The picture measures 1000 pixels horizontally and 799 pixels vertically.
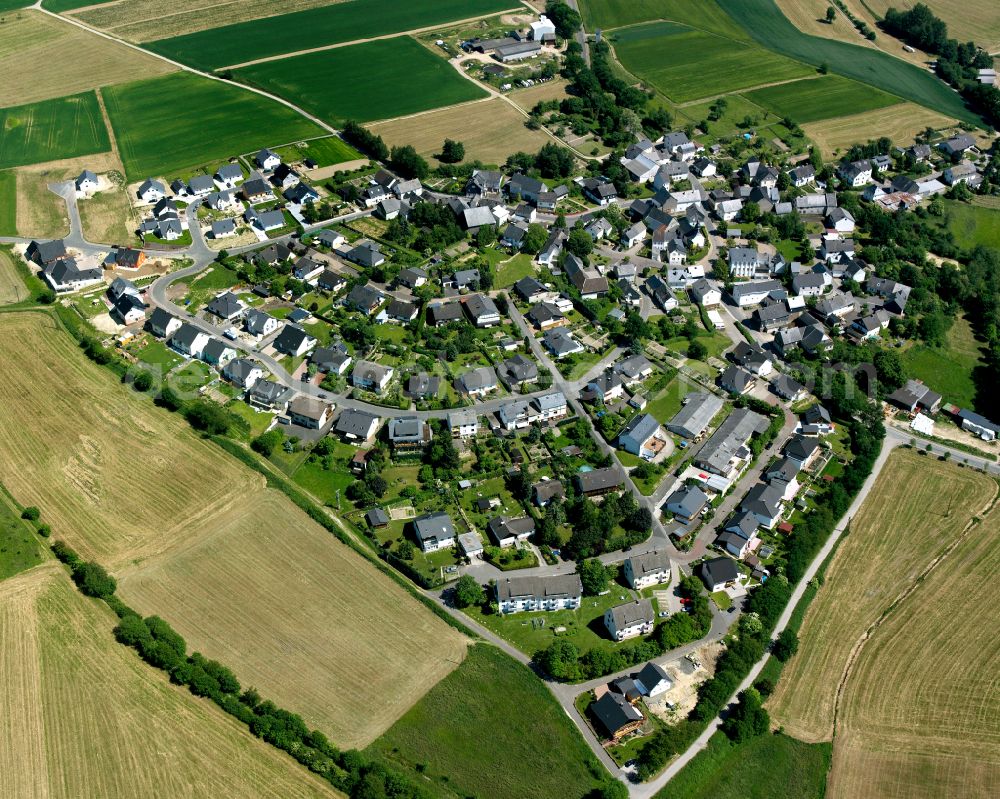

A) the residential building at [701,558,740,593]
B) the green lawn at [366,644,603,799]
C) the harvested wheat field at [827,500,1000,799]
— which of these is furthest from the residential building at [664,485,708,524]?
the green lawn at [366,644,603,799]

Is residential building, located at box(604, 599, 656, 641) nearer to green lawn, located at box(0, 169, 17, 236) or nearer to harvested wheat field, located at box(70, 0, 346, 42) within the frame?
green lawn, located at box(0, 169, 17, 236)

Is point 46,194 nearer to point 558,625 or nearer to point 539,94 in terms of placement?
point 539,94

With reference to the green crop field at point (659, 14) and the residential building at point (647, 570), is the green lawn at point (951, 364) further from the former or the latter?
the green crop field at point (659, 14)

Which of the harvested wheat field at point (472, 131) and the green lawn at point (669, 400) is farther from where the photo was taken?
the harvested wheat field at point (472, 131)

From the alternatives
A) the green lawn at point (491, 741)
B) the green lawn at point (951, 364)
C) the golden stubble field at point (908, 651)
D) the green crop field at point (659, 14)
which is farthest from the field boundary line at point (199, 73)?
the golden stubble field at point (908, 651)

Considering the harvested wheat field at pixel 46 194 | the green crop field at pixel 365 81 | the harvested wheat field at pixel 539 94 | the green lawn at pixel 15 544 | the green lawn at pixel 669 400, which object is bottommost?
the green lawn at pixel 15 544

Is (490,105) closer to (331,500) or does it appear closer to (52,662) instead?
(331,500)

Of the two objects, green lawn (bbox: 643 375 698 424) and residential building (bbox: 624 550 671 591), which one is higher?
green lawn (bbox: 643 375 698 424)

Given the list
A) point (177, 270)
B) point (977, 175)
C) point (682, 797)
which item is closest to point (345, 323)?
point (177, 270)
